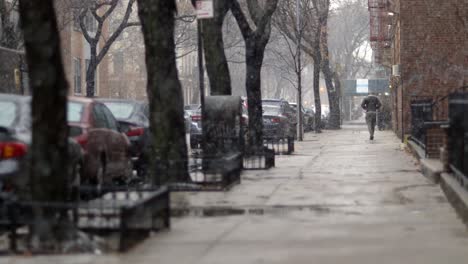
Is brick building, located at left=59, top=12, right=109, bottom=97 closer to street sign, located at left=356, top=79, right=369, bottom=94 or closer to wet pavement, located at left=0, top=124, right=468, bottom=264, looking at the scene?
street sign, located at left=356, top=79, right=369, bottom=94

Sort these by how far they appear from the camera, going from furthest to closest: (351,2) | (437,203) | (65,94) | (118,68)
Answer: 1. (351,2)
2. (118,68)
3. (437,203)
4. (65,94)

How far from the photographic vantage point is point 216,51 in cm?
2225

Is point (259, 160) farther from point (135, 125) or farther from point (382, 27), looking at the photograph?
point (382, 27)

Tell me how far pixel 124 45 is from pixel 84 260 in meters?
70.0

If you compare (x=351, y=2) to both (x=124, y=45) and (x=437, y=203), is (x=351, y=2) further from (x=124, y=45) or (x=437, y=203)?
(x=437, y=203)

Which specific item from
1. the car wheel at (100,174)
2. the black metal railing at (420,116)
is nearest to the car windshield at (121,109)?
the car wheel at (100,174)

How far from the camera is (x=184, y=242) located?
10.4m

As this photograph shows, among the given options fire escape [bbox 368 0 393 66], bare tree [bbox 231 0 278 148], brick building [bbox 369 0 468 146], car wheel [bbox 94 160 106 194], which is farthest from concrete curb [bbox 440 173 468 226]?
fire escape [bbox 368 0 393 66]

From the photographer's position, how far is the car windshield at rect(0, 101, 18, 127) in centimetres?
1274

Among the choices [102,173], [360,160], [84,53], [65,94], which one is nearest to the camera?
[65,94]

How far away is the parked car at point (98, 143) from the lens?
46.7 feet

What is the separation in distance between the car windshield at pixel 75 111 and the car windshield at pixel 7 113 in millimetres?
1516

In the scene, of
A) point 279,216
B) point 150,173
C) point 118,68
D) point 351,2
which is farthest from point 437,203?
point 351,2

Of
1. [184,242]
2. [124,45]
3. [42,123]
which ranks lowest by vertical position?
[184,242]
